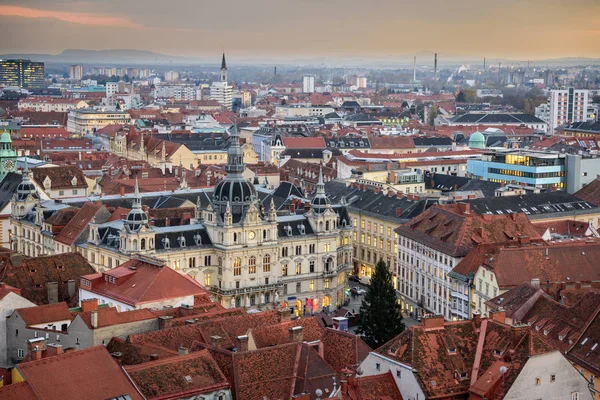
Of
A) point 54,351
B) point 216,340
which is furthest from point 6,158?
point 54,351

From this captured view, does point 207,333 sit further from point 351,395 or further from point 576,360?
point 576,360

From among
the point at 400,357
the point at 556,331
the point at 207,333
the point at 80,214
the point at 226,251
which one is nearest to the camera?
the point at 400,357

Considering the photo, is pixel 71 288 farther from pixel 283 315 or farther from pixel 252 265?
pixel 283 315

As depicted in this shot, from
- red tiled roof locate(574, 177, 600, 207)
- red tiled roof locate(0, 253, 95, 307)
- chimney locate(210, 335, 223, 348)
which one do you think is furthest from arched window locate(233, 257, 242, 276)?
red tiled roof locate(574, 177, 600, 207)

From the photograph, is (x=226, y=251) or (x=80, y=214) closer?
(x=226, y=251)

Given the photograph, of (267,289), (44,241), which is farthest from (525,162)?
(44,241)

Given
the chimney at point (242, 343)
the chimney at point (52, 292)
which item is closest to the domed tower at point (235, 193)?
the chimney at point (52, 292)

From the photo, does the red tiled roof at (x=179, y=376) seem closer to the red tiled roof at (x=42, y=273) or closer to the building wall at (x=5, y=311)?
the building wall at (x=5, y=311)

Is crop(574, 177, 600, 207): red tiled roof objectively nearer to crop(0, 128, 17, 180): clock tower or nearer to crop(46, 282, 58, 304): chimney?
crop(46, 282, 58, 304): chimney
